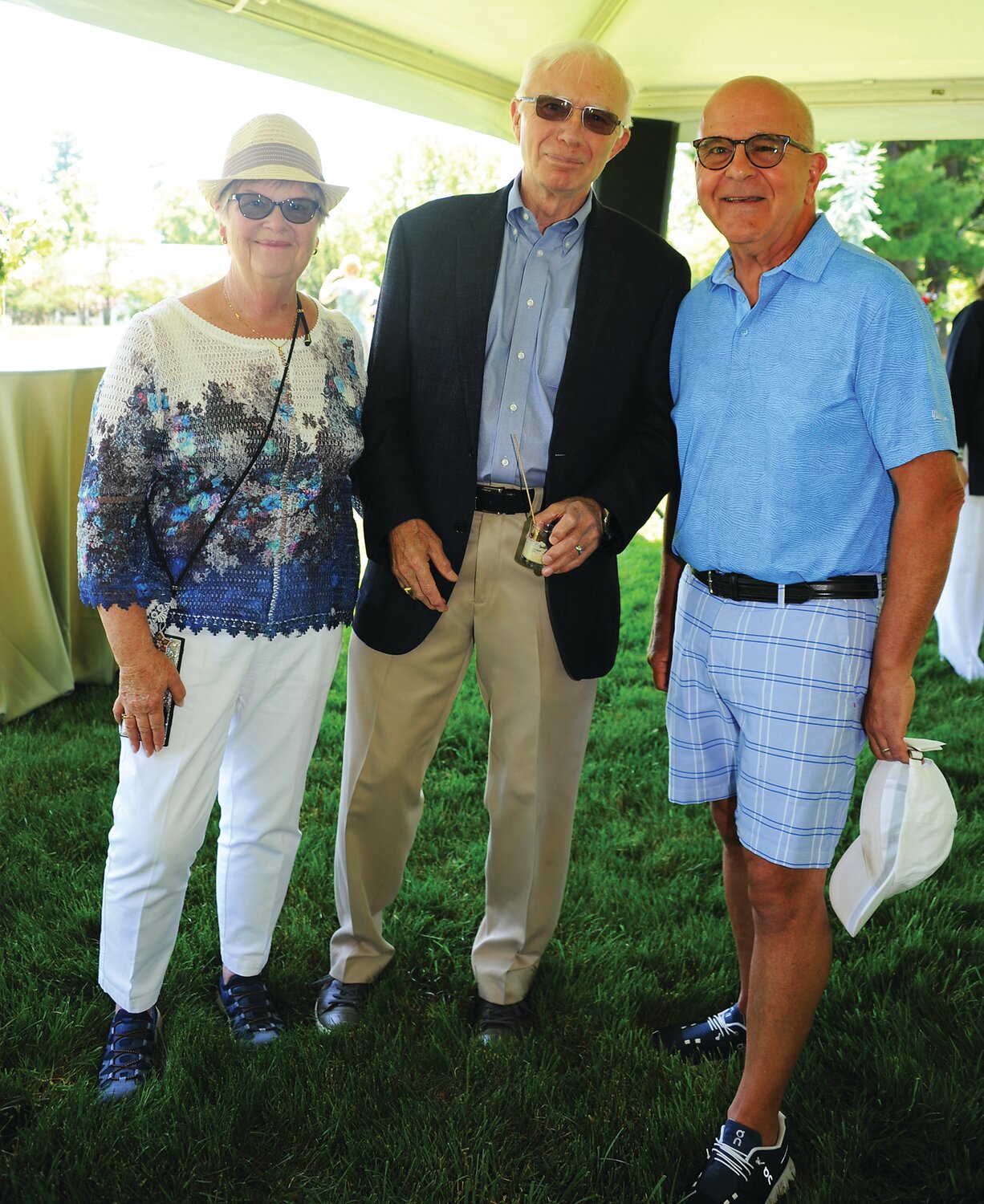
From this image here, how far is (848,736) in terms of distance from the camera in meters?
1.92

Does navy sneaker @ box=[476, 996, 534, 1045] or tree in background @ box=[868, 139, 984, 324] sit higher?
tree in background @ box=[868, 139, 984, 324]

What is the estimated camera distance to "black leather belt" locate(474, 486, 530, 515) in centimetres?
226

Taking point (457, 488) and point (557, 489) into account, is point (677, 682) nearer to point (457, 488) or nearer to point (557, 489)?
point (557, 489)

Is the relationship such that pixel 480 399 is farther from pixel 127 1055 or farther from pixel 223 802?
pixel 127 1055

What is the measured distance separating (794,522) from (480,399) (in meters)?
0.75

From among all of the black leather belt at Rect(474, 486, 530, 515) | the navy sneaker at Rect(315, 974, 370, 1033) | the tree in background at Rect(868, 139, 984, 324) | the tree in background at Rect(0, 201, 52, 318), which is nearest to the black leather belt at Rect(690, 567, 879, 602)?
the black leather belt at Rect(474, 486, 530, 515)

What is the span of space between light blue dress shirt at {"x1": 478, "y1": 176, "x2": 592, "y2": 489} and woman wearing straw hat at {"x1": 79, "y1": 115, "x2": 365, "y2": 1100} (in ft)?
1.02

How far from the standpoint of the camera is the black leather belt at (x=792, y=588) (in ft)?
6.16

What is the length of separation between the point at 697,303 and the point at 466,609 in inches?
33.3

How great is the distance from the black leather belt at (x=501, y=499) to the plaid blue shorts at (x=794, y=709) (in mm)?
494

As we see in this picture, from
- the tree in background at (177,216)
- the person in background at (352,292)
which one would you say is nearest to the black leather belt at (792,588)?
the person in background at (352,292)

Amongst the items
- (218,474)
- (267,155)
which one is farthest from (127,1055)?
(267,155)

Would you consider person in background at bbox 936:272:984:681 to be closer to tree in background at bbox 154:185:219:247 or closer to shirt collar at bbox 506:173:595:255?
shirt collar at bbox 506:173:595:255

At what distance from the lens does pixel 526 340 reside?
2.26 metres
